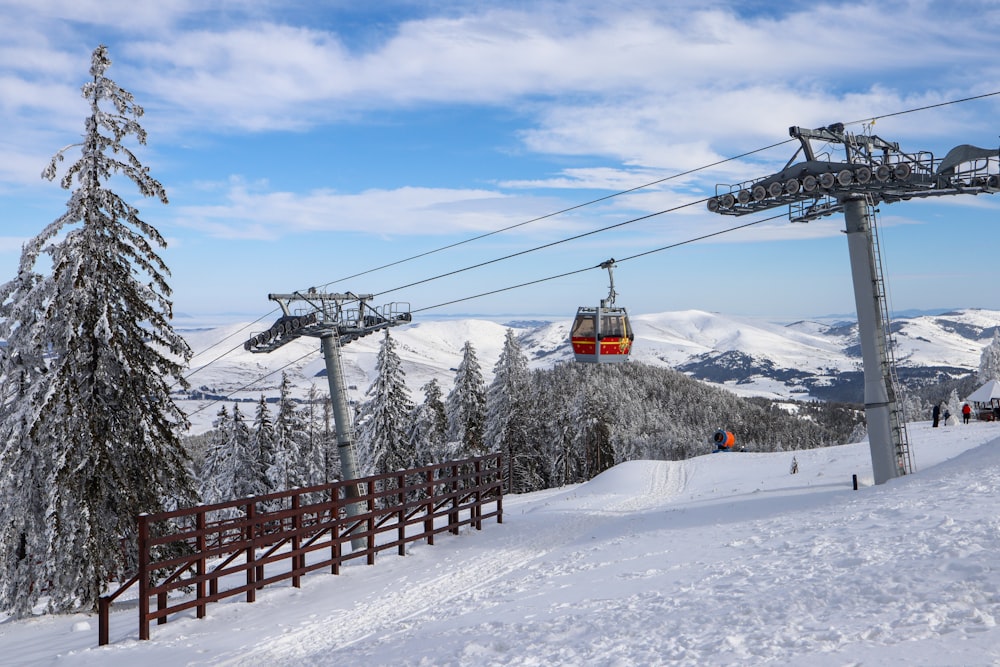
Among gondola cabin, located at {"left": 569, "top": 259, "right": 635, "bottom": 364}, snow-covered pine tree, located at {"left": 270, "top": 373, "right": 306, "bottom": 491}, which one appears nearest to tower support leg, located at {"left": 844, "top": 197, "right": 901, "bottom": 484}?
gondola cabin, located at {"left": 569, "top": 259, "right": 635, "bottom": 364}

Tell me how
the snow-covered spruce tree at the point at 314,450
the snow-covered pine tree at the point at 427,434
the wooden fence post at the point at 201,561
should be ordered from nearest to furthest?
the wooden fence post at the point at 201,561 < the snow-covered spruce tree at the point at 314,450 < the snow-covered pine tree at the point at 427,434

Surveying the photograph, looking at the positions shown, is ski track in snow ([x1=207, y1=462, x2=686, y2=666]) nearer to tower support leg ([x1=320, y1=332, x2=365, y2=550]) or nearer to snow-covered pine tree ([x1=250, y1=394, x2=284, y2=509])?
tower support leg ([x1=320, y1=332, x2=365, y2=550])

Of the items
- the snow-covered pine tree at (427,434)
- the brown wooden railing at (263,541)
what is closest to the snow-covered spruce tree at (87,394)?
the brown wooden railing at (263,541)

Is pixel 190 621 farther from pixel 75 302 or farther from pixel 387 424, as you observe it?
pixel 387 424

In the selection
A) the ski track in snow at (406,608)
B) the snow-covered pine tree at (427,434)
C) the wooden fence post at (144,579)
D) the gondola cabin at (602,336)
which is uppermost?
the gondola cabin at (602,336)

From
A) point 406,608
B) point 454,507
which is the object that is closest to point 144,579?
point 406,608

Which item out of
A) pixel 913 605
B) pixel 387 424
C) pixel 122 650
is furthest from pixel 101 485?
pixel 387 424

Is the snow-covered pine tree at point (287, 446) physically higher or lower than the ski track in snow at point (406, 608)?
higher

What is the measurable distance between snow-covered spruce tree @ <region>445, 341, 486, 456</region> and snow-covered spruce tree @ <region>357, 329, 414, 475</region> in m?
4.95

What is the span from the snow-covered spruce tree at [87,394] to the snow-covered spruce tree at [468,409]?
114 ft

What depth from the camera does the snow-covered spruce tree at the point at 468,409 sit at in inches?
2071

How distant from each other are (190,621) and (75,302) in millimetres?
8341

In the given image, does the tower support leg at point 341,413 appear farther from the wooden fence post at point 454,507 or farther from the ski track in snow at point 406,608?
the ski track in snow at point 406,608

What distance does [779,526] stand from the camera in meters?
14.7
